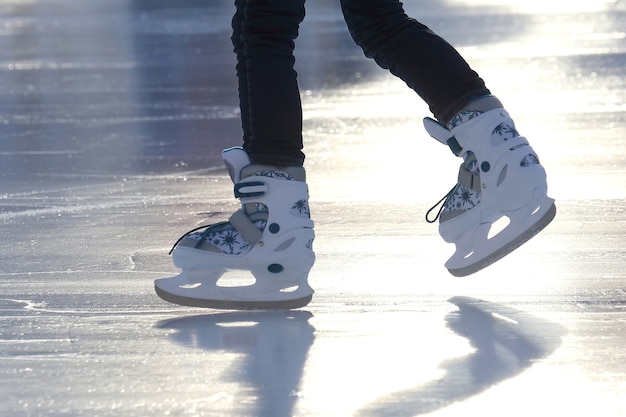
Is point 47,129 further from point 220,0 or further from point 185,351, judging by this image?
point 220,0

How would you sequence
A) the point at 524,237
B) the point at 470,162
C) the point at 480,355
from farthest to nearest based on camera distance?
the point at 470,162, the point at 524,237, the point at 480,355

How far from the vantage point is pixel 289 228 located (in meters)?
2.51

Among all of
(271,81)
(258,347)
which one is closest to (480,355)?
(258,347)

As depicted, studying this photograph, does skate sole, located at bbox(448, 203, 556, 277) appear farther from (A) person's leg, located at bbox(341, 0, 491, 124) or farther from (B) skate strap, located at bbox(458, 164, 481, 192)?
(A) person's leg, located at bbox(341, 0, 491, 124)

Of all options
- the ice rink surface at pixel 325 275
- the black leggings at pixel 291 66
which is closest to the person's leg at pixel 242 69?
the black leggings at pixel 291 66

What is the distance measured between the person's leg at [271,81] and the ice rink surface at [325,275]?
31cm

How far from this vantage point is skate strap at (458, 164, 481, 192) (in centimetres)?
259

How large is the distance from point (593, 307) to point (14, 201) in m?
1.99

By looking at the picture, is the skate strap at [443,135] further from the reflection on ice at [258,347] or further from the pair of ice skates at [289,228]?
the reflection on ice at [258,347]

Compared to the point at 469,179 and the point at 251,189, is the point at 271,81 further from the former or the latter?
the point at 469,179

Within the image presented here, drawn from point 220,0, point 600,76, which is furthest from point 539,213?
point 220,0

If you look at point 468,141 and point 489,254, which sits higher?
point 468,141

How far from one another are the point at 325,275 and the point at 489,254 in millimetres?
399

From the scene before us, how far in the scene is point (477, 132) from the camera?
2562 mm
